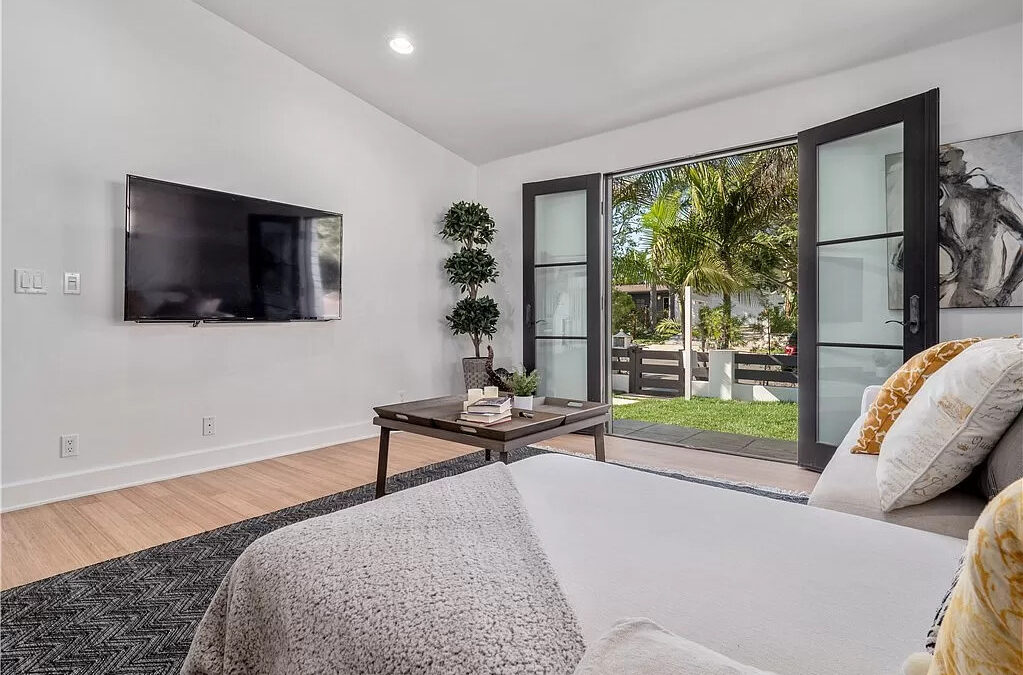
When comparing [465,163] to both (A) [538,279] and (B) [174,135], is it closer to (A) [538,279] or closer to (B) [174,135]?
(A) [538,279]

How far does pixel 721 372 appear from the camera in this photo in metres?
7.08

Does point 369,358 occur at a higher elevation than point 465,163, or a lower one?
lower

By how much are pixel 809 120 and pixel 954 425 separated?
2946mm

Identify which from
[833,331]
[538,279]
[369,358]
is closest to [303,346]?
[369,358]

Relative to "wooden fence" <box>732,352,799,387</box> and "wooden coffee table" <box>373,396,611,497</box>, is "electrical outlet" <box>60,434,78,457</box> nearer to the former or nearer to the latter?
"wooden coffee table" <box>373,396,611,497</box>

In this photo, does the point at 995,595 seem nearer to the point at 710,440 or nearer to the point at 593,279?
the point at 593,279

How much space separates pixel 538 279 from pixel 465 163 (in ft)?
4.73

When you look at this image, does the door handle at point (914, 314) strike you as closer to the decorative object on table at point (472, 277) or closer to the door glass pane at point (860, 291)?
the door glass pane at point (860, 291)

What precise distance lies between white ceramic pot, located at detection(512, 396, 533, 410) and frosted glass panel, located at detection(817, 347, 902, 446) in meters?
1.89

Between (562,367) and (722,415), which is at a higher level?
(562,367)

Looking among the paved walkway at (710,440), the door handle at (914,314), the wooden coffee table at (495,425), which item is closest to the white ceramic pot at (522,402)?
the wooden coffee table at (495,425)

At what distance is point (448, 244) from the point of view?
5258 mm

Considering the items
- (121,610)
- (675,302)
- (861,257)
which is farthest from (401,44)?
(675,302)

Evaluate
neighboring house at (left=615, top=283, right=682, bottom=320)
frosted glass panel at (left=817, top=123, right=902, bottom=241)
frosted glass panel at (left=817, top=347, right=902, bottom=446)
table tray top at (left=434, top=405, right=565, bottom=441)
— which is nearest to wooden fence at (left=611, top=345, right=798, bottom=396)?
neighboring house at (left=615, top=283, right=682, bottom=320)
